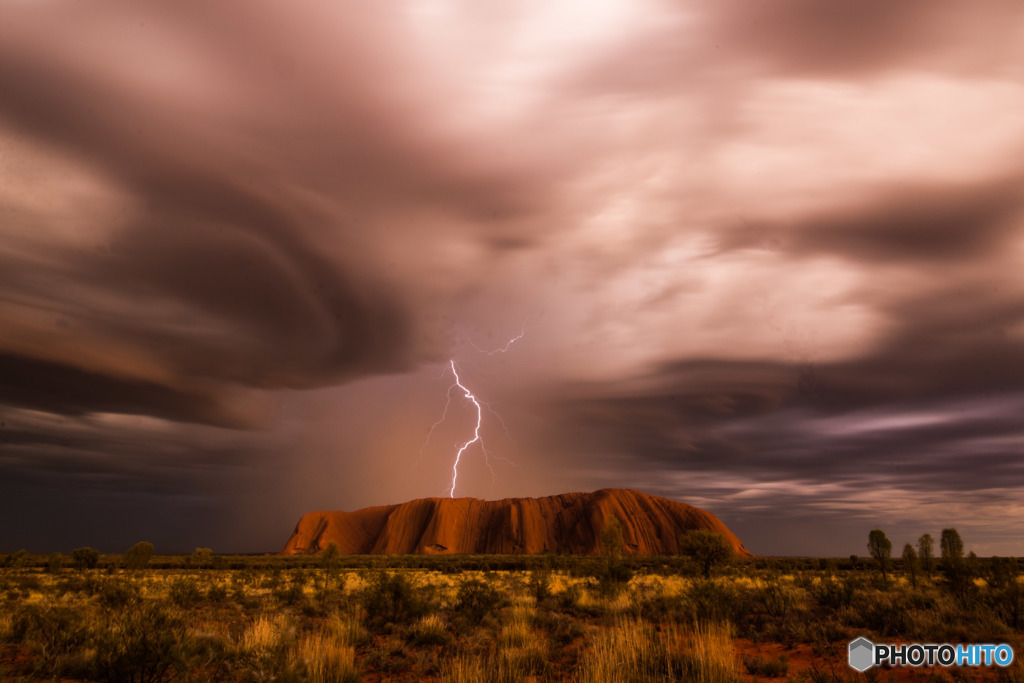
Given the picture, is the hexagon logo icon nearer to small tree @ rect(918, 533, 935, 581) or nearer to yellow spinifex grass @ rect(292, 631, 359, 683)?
yellow spinifex grass @ rect(292, 631, 359, 683)

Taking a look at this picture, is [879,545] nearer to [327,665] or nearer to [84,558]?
[327,665]

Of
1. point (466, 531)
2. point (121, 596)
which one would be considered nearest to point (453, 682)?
point (121, 596)

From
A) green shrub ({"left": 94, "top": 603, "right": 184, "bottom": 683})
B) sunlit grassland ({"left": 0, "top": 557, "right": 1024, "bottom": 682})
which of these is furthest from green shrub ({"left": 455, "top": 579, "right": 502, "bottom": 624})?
green shrub ({"left": 94, "top": 603, "right": 184, "bottom": 683})

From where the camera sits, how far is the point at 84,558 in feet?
185

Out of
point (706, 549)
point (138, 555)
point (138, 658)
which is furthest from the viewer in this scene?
point (138, 555)

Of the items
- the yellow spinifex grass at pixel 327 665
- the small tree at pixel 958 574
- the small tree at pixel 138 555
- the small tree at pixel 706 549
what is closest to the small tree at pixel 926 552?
the small tree at pixel 706 549

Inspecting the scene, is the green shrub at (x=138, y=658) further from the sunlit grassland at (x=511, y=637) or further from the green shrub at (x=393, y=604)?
the green shrub at (x=393, y=604)

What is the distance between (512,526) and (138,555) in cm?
9770

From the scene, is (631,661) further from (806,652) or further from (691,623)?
(691,623)

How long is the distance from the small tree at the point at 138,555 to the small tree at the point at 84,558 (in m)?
4.66

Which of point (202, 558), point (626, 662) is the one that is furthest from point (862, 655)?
point (202, 558)

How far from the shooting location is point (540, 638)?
11.5 meters

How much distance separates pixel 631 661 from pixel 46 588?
117 ft

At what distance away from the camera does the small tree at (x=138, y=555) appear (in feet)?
177
